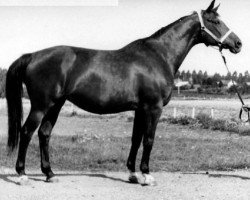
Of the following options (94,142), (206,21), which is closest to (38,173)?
(206,21)

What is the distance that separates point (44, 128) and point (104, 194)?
1.57m

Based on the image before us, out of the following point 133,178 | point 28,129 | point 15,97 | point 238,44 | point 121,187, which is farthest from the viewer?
point 238,44

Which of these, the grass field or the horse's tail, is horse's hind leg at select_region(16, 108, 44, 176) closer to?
the horse's tail

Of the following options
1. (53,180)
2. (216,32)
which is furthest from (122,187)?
(216,32)

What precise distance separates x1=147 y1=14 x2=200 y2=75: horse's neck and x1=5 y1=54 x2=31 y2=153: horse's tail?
2.17 metres

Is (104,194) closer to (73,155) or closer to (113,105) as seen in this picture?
(113,105)

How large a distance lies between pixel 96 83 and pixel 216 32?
2.32m

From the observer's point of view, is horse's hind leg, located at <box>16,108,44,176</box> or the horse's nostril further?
the horse's nostril

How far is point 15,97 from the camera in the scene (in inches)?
287

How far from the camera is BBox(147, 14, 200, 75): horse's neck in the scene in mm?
7500

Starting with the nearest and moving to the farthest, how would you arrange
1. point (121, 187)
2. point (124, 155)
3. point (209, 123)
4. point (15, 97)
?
point (121, 187)
point (15, 97)
point (124, 155)
point (209, 123)

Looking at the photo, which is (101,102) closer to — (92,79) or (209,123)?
(92,79)

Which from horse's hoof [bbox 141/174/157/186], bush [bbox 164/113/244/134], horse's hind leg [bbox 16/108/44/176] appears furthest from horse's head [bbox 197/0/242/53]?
bush [bbox 164/113/244/134]

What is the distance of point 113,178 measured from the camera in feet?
26.1
